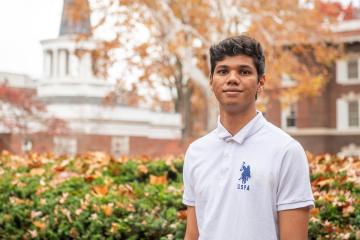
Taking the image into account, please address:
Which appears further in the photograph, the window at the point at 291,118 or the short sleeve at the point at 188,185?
the window at the point at 291,118

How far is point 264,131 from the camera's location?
2744 mm

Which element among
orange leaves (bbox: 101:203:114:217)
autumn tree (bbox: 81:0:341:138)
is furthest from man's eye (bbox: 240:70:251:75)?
autumn tree (bbox: 81:0:341:138)

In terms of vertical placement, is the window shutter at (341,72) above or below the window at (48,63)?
below

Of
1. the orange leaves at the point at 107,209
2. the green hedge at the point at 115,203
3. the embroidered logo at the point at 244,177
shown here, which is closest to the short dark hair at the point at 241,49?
the embroidered logo at the point at 244,177

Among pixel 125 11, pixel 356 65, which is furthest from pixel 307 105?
pixel 125 11

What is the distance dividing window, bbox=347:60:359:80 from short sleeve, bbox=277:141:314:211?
120 feet

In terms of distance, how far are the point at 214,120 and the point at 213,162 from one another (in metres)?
16.1

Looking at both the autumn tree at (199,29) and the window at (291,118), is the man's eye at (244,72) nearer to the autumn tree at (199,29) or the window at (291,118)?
the autumn tree at (199,29)

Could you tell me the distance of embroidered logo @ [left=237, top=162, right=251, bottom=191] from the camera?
8.60ft

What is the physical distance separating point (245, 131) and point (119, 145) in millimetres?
44563

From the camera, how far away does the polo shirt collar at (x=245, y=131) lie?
8.96ft

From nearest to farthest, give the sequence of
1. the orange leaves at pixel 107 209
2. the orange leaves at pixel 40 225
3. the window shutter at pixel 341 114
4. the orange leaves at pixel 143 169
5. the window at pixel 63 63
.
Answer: the orange leaves at pixel 107 209
the orange leaves at pixel 40 225
the orange leaves at pixel 143 169
the window shutter at pixel 341 114
the window at pixel 63 63

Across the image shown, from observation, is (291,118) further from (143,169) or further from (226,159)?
(226,159)

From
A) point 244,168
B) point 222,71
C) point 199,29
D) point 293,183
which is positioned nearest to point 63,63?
point 199,29
